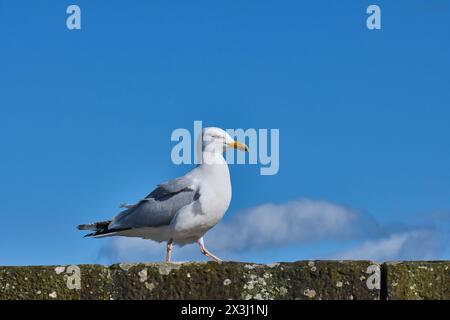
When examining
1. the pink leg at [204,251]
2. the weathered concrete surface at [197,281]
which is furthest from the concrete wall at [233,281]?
the pink leg at [204,251]

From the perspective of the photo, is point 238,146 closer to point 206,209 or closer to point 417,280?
point 206,209

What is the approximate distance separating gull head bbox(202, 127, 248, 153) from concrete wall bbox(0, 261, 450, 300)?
337 centimetres

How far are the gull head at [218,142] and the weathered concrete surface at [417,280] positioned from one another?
12.0 ft

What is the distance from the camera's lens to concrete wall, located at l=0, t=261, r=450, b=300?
600 centimetres

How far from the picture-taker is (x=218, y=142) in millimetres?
9422

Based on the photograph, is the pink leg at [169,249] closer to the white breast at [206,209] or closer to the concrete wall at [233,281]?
the white breast at [206,209]

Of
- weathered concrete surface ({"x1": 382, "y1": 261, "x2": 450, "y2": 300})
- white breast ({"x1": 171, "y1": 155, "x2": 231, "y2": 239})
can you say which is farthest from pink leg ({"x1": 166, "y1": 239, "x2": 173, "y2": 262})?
weathered concrete surface ({"x1": 382, "y1": 261, "x2": 450, "y2": 300})

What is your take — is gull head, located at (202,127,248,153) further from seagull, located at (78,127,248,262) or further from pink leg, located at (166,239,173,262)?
pink leg, located at (166,239,173,262)

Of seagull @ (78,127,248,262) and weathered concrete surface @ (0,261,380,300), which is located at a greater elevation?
seagull @ (78,127,248,262)

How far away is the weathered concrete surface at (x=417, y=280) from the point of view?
596 centimetres

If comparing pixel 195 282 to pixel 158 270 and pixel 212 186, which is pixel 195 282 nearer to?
pixel 158 270
